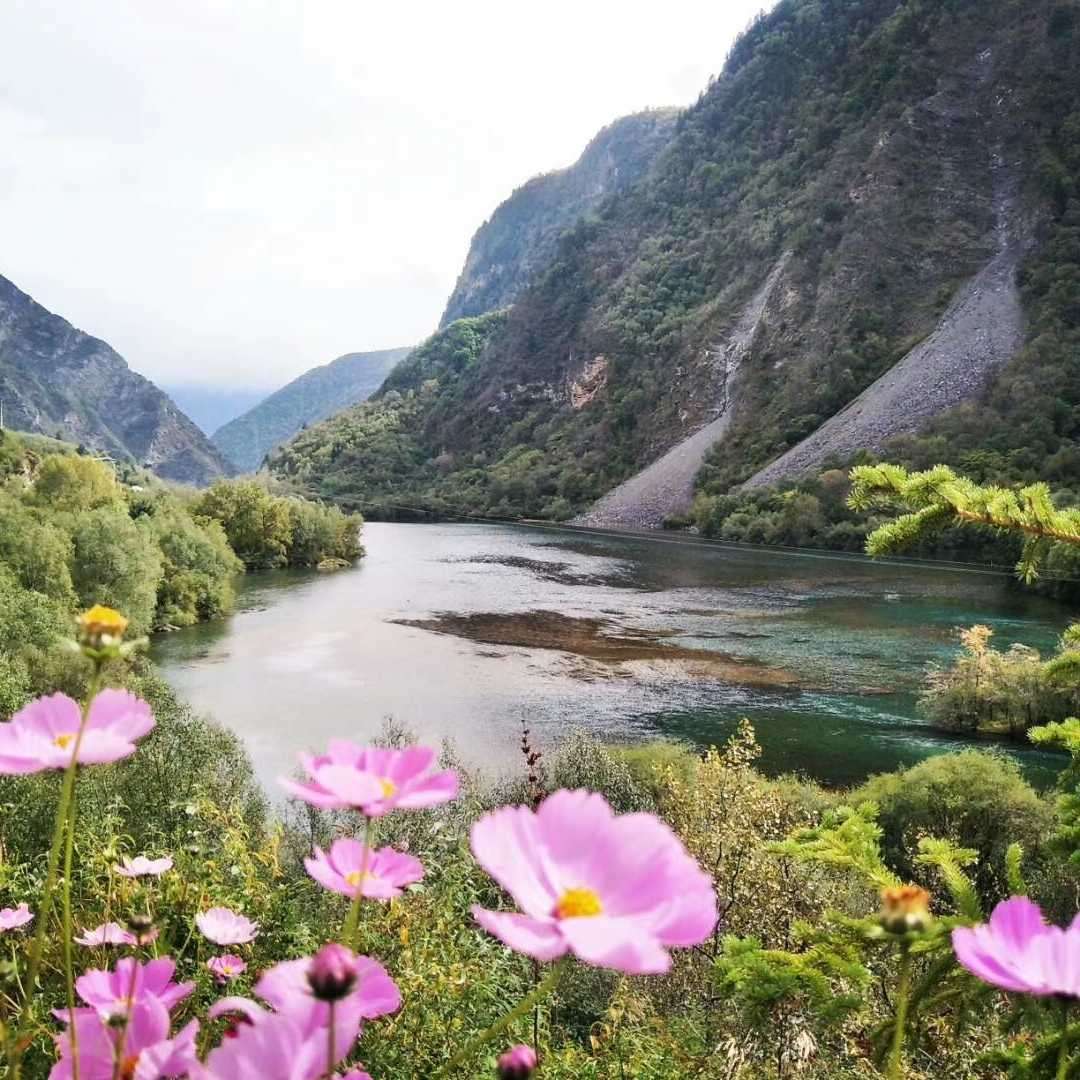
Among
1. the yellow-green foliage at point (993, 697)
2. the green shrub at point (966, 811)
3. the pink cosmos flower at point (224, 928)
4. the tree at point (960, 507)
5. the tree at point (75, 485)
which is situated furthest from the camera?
the tree at point (75, 485)

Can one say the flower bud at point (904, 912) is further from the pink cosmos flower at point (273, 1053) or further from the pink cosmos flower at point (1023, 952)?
the pink cosmos flower at point (273, 1053)

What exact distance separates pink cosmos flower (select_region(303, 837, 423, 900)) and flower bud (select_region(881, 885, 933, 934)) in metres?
0.41

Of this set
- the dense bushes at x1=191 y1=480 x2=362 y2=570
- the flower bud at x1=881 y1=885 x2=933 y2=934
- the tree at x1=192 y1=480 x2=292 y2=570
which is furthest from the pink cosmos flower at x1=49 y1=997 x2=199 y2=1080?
the tree at x1=192 y1=480 x2=292 y2=570

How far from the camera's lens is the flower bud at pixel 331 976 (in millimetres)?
587

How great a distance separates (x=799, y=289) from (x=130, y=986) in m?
101

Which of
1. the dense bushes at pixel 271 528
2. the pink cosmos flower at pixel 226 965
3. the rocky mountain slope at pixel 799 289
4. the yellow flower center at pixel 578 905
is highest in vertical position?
→ the rocky mountain slope at pixel 799 289

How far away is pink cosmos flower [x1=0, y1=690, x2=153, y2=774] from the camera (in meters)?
0.75

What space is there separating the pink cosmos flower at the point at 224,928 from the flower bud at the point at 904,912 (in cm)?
78

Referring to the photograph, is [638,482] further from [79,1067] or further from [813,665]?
[79,1067]

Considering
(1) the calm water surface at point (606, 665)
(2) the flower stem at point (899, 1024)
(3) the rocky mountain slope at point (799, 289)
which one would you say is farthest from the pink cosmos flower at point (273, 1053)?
(3) the rocky mountain slope at point (799, 289)

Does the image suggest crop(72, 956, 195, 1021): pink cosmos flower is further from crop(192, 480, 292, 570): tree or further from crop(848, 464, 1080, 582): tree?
crop(192, 480, 292, 570): tree

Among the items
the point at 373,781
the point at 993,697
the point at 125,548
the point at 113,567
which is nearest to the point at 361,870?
the point at 373,781

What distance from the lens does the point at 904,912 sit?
0.67 meters

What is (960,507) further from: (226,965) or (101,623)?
(101,623)
